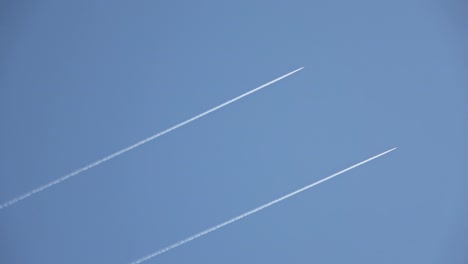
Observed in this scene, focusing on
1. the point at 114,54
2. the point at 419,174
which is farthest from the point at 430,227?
the point at 114,54

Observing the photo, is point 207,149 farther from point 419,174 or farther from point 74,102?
point 419,174

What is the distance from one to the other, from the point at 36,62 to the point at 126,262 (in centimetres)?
77

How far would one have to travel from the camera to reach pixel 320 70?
1692mm

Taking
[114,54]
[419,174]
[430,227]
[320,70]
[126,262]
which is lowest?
[430,227]

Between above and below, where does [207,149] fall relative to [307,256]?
above

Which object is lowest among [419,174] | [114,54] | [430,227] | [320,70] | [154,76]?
[430,227]

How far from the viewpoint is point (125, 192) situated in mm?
1691

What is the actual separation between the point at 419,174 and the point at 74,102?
4.05ft

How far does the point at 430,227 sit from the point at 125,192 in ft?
3.56

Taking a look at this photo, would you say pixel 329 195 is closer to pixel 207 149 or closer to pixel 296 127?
pixel 296 127

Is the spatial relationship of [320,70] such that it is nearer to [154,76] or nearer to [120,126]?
[154,76]

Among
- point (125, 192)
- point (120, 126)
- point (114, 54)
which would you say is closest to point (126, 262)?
point (125, 192)

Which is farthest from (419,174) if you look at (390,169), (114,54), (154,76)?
(114,54)

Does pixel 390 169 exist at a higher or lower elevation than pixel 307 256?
higher
